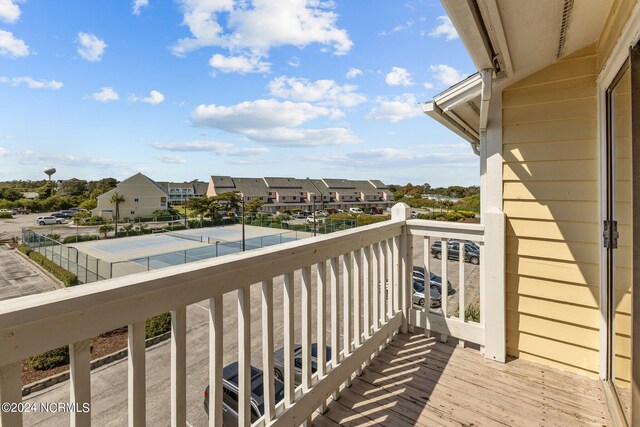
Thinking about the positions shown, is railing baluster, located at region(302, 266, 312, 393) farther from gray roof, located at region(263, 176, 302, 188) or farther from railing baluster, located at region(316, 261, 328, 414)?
gray roof, located at region(263, 176, 302, 188)

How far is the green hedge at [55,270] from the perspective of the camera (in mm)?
12587

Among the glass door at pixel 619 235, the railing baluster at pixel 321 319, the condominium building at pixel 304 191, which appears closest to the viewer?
the glass door at pixel 619 235

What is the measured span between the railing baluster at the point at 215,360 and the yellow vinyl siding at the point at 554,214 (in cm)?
205

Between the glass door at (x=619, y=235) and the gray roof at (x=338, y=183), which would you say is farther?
the gray roof at (x=338, y=183)

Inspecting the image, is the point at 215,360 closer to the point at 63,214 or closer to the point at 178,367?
the point at 178,367

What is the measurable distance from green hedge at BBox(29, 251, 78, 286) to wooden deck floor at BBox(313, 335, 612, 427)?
46.6ft

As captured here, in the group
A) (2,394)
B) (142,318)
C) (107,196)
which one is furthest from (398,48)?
(107,196)

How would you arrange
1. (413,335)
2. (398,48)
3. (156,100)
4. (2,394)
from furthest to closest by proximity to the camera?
(156,100) < (398,48) < (413,335) < (2,394)

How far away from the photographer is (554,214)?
2041 millimetres

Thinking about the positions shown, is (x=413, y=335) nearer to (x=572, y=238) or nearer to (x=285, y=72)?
(x=572, y=238)

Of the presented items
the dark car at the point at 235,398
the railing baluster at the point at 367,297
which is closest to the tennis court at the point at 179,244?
the dark car at the point at 235,398

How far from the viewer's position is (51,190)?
34000 millimetres

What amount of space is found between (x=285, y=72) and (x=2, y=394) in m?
16.2

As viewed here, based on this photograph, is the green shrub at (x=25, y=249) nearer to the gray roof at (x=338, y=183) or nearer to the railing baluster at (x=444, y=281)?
the railing baluster at (x=444, y=281)
